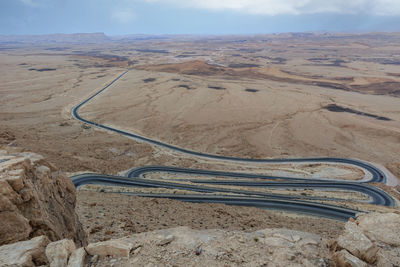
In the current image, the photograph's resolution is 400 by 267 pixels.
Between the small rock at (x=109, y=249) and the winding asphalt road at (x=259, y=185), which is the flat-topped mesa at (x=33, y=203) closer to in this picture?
the small rock at (x=109, y=249)

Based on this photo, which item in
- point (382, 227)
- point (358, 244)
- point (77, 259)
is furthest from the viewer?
point (382, 227)

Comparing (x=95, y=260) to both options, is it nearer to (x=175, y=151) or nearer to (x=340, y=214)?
(x=340, y=214)

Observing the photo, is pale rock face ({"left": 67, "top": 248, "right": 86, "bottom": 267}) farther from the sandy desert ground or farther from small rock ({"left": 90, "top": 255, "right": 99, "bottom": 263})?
the sandy desert ground

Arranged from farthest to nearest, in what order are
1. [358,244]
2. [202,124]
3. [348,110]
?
[348,110], [202,124], [358,244]

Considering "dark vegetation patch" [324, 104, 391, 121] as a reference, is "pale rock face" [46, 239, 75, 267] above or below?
above

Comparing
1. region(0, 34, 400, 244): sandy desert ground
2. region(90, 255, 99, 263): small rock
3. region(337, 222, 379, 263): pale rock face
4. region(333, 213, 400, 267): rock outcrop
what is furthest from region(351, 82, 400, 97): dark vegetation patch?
region(90, 255, 99, 263): small rock

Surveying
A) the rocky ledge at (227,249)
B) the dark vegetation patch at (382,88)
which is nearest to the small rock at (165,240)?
the rocky ledge at (227,249)

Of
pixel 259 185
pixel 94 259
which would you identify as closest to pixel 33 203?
pixel 94 259

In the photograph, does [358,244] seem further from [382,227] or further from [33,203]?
[33,203]
